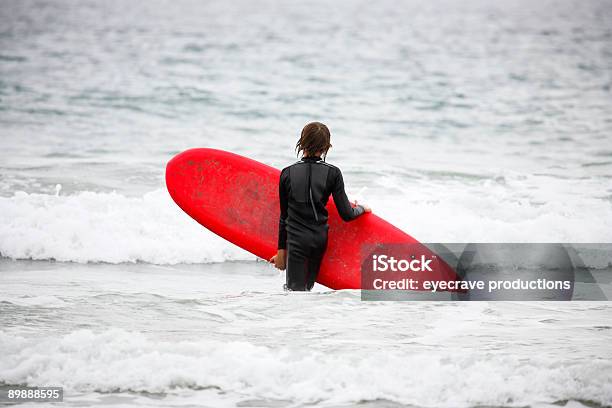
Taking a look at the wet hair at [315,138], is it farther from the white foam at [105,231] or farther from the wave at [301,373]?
the white foam at [105,231]

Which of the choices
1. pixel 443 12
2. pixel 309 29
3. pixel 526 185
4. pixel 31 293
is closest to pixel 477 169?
pixel 526 185

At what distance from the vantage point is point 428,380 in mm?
3461

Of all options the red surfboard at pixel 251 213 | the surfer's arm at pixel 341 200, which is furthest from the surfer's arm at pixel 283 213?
the red surfboard at pixel 251 213

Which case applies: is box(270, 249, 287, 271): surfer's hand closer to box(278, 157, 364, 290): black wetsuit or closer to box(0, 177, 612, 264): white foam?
box(278, 157, 364, 290): black wetsuit

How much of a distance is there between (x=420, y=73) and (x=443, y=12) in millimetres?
15864

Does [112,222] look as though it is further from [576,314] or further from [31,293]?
[576,314]

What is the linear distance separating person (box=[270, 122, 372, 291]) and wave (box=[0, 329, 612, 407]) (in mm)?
910

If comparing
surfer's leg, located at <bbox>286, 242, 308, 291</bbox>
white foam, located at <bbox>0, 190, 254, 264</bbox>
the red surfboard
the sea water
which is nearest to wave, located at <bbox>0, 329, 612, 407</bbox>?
the sea water

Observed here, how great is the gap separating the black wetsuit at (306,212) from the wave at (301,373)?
2.98ft

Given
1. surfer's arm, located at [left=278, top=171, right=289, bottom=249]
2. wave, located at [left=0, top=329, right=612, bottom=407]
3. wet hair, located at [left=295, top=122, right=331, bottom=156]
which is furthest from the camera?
surfer's arm, located at [left=278, top=171, right=289, bottom=249]

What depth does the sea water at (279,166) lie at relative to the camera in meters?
3.51

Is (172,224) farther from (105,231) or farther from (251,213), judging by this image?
(251,213)

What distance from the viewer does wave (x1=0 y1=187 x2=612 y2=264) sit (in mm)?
6645

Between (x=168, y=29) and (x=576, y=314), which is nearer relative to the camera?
(x=576, y=314)
